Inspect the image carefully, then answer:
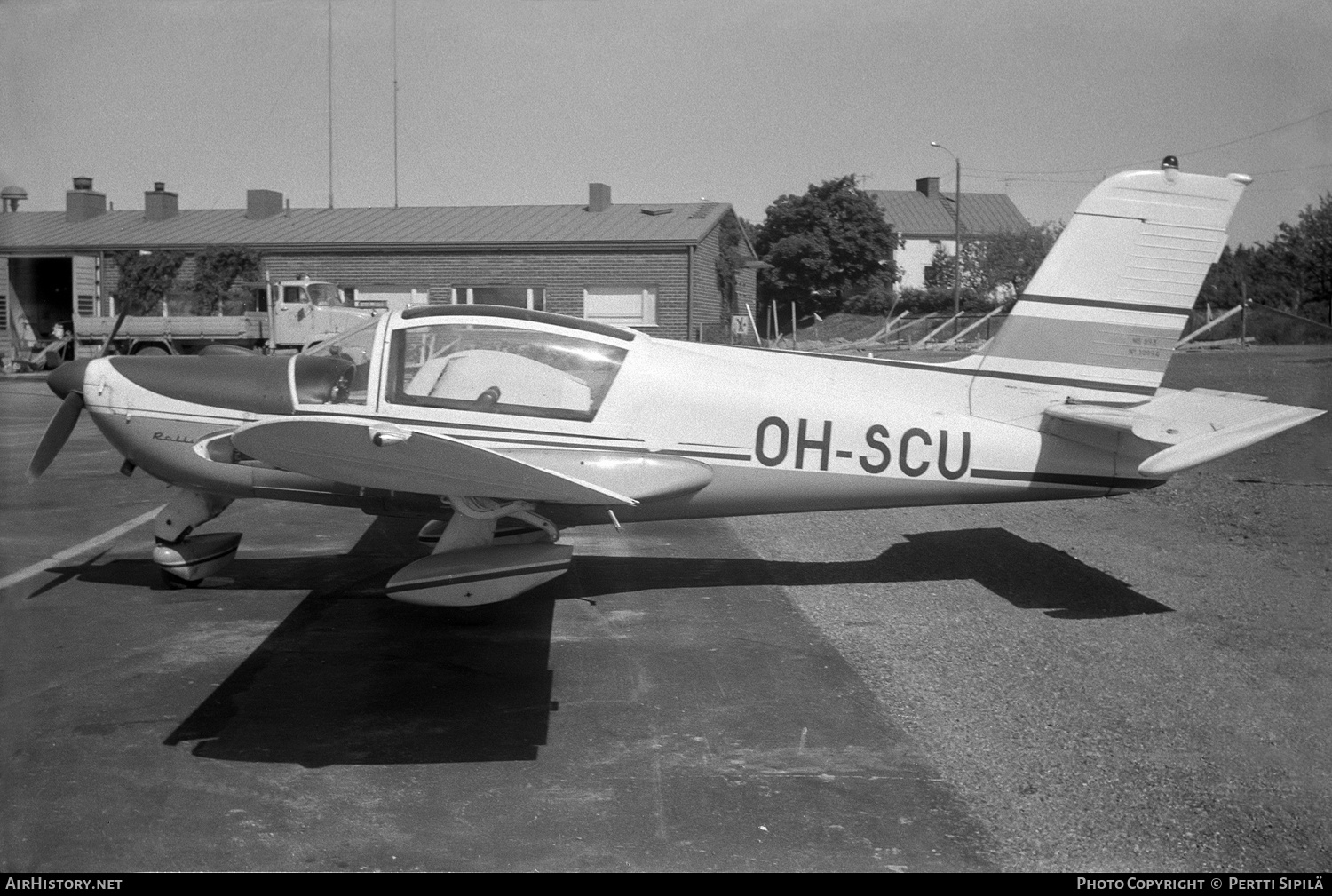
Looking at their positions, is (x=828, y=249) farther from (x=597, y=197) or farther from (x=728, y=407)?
(x=728, y=407)

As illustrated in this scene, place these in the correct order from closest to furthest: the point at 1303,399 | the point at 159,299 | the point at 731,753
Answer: the point at 731,753
the point at 1303,399
the point at 159,299

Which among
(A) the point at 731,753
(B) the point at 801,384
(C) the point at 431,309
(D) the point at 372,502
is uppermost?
(C) the point at 431,309

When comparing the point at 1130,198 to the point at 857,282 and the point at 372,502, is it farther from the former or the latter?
the point at 857,282

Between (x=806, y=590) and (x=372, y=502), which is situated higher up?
(x=372, y=502)

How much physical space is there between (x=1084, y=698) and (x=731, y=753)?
6.36 ft

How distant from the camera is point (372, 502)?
7270mm

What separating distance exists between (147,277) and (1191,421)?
128 ft

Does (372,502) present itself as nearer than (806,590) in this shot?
Yes

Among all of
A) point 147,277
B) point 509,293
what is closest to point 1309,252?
point 509,293

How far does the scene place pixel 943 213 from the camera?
75250 mm

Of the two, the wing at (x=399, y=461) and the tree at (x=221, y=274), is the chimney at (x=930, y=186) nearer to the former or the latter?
the tree at (x=221, y=274)

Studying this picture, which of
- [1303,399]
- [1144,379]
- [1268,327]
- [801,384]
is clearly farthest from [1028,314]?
[1268,327]

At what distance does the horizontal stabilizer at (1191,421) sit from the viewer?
668cm

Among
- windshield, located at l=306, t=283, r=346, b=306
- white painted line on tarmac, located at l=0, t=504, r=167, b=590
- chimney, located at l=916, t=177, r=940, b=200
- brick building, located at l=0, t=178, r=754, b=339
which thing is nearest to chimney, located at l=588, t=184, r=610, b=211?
brick building, located at l=0, t=178, r=754, b=339
